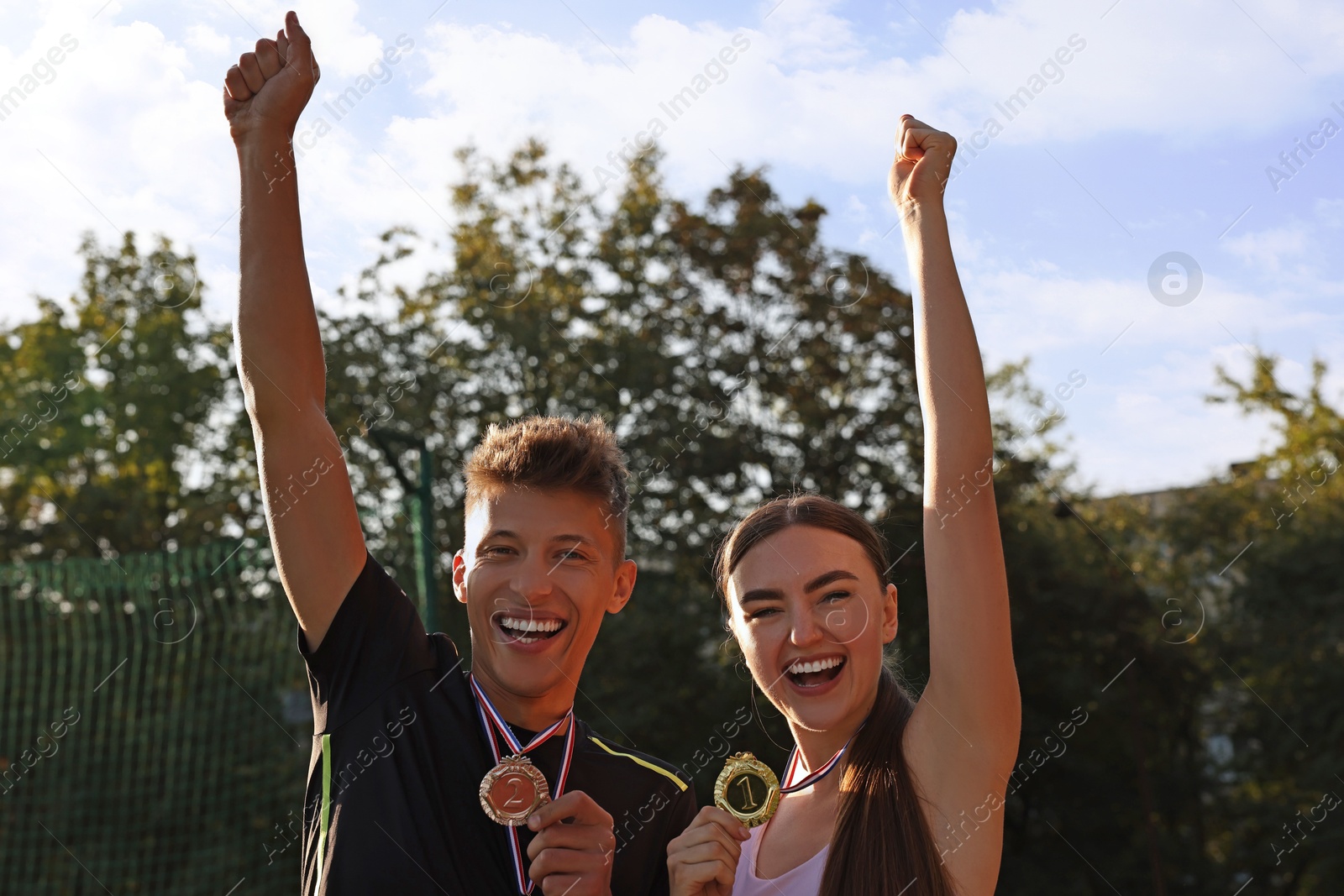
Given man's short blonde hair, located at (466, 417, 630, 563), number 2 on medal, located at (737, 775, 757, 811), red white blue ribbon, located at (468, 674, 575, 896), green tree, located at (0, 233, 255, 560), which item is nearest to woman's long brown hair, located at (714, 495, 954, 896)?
number 2 on medal, located at (737, 775, 757, 811)

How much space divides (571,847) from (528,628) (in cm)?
58

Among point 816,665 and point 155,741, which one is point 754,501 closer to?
point 155,741

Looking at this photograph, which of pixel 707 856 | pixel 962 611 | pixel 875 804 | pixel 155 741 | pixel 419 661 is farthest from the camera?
pixel 155 741

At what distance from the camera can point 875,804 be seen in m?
A: 2.53

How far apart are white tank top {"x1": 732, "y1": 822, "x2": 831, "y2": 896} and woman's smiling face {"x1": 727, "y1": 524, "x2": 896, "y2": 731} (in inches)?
12.4

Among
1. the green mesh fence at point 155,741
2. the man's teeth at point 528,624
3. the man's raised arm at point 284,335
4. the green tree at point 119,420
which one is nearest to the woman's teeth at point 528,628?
the man's teeth at point 528,624

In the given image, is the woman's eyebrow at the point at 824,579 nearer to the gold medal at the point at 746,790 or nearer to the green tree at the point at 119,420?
the gold medal at the point at 746,790

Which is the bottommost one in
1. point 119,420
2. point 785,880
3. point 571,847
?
point 785,880

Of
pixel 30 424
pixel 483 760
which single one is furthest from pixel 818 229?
pixel 483 760

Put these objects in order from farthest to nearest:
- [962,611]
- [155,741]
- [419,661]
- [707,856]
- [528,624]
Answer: [155,741]
[528,624]
[419,661]
[962,611]
[707,856]

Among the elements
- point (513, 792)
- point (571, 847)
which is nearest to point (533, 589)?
point (513, 792)

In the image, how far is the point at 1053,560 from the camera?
16016 mm

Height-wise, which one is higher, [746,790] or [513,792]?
[513,792]

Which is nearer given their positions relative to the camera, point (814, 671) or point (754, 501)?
point (814, 671)
